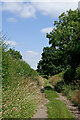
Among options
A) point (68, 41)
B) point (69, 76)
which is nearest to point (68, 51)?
point (69, 76)

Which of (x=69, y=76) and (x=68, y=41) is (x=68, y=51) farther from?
(x=68, y=41)

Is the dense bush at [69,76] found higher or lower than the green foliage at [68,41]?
lower

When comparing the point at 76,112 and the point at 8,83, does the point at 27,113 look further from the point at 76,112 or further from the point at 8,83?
the point at 76,112

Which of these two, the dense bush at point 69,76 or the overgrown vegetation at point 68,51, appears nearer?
the overgrown vegetation at point 68,51

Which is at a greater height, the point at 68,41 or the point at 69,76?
the point at 68,41

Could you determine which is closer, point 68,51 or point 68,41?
point 68,51

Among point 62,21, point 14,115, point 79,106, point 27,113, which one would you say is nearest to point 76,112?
point 79,106

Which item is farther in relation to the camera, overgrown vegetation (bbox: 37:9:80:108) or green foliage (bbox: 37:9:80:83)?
green foliage (bbox: 37:9:80:83)

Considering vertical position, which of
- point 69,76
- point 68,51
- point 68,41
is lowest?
point 69,76

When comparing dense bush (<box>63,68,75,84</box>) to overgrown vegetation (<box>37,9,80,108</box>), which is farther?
dense bush (<box>63,68,75,84</box>)

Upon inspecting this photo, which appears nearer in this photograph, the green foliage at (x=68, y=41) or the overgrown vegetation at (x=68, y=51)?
the overgrown vegetation at (x=68, y=51)

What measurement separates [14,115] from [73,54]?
1192 centimetres

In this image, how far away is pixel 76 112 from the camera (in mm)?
9336

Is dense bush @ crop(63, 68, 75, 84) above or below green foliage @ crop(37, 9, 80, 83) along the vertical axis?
below
